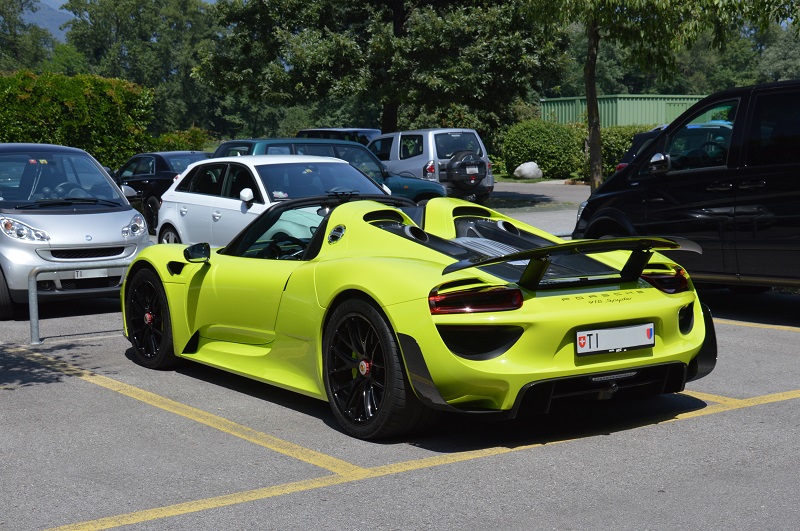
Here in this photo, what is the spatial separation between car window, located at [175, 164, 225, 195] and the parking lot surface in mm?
5480

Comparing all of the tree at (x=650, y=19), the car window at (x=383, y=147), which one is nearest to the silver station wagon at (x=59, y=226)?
the tree at (x=650, y=19)

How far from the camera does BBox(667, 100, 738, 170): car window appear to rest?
9758 mm

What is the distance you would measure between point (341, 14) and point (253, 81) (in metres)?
2.87

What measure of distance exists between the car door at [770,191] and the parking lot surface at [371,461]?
5.78ft

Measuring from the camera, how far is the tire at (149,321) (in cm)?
774

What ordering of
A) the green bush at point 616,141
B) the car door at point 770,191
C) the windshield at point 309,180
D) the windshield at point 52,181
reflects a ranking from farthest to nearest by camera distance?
1. the green bush at point 616,141
2. the windshield at point 309,180
3. the windshield at point 52,181
4. the car door at point 770,191

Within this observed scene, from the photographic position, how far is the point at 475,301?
5.50 metres

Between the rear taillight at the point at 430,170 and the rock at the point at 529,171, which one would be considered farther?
the rock at the point at 529,171

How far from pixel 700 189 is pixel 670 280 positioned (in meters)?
4.03

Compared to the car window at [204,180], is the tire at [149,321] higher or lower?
lower

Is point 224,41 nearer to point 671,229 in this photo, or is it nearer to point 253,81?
point 253,81

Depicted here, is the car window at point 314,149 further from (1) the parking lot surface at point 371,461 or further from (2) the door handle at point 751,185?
(1) the parking lot surface at point 371,461

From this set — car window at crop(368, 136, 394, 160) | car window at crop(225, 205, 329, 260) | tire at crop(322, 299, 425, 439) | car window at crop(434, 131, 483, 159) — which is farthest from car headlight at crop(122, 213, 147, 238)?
car window at crop(368, 136, 394, 160)

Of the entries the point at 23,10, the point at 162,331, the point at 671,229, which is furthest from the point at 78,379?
the point at 23,10
